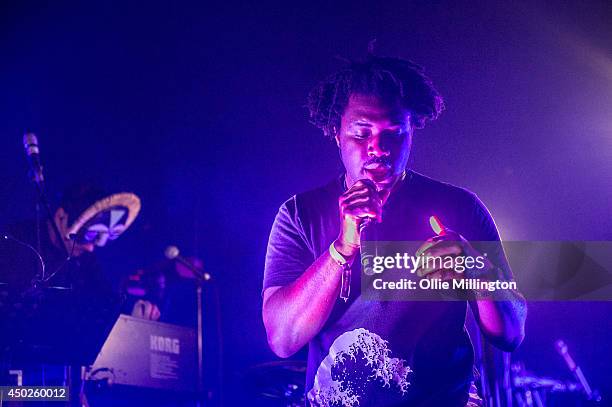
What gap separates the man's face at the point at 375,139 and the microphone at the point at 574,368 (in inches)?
39.4

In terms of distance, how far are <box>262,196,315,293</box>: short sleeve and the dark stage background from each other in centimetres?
16

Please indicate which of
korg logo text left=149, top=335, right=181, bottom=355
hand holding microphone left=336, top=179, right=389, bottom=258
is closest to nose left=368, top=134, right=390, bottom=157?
hand holding microphone left=336, top=179, right=389, bottom=258

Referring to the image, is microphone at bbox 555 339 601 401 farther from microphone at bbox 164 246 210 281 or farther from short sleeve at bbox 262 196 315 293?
microphone at bbox 164 246 210 281

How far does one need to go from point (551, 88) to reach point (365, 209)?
1204 mm

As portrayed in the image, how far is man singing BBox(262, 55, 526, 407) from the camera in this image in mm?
2789

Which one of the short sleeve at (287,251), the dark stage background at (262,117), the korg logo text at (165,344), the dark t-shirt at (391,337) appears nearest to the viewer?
the dark t-shirt at (391,337)

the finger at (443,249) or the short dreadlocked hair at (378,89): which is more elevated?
the short dreadlocked hair at (378,89)

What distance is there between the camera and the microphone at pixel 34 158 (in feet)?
11.2

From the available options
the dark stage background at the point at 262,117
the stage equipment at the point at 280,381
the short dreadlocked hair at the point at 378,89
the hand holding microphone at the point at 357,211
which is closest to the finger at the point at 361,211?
the hand holding microphone at the point at 357,211

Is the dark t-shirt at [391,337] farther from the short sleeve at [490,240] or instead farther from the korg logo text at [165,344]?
the korg logo text at [165,344]

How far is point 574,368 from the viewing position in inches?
125

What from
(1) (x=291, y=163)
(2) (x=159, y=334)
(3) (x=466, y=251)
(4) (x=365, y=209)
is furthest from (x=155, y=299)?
(3) (x=466, y=251)

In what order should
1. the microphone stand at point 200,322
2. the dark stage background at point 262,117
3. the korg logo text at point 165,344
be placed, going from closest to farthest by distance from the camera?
the dark stage background at point 262,117, the korg logo text at point 165,344, the microphone stand at point 200,322

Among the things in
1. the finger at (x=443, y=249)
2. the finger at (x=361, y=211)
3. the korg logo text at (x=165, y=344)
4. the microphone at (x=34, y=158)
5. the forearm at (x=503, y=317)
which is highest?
the microphone at (x=34, y=158)
